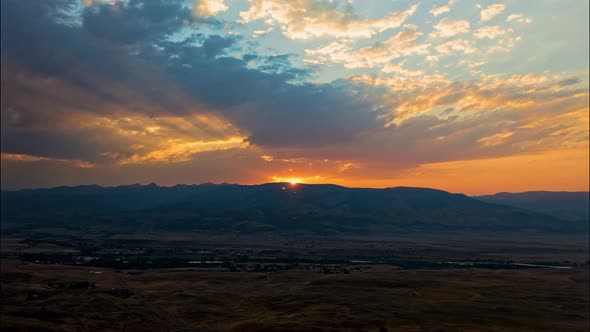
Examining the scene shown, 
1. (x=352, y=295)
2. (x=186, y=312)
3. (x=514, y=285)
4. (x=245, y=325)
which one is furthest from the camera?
(x=514, y=285)

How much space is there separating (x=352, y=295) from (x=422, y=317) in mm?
35512

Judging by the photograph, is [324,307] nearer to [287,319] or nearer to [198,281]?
[287,319]

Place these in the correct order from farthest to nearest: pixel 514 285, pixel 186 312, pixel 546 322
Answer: pixel 514 285 → pixel 186 312 → pixel 546 322

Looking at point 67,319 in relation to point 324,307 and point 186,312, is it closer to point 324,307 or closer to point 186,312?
point 186,312

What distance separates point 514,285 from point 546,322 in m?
69.4

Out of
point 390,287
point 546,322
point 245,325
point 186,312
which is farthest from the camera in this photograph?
point 390,287

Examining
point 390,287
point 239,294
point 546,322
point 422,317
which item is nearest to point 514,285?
point 390,287

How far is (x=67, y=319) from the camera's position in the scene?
4377 inches

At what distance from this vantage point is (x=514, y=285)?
18375 cm

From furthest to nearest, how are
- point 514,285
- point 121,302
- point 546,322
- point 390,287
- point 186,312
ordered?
point 514,285
point 390,287
point 121,302
point 186,312
point 546,322

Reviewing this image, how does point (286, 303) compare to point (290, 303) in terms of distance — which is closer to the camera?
point (290, 303)

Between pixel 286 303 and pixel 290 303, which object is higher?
pixel 290 303

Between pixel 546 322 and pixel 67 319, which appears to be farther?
pixel 546 322

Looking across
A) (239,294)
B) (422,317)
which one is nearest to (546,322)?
(422,317)
